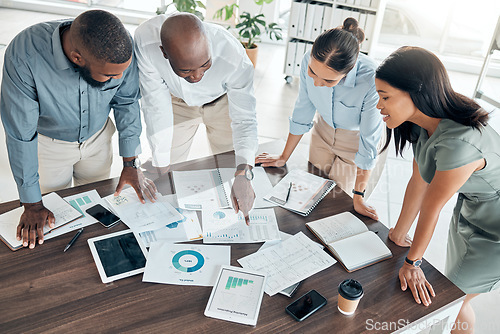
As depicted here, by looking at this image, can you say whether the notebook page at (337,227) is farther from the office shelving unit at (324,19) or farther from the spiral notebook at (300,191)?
the office shelving unit at (324,19)

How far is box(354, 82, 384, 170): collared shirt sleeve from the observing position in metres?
1.95

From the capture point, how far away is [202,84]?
206 cm

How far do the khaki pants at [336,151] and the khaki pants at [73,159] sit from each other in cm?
107

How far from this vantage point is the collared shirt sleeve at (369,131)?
6.38ft

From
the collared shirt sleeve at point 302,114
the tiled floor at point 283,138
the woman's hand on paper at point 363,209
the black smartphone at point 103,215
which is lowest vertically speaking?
the tiled floor at point 283,138

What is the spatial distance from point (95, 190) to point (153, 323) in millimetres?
736

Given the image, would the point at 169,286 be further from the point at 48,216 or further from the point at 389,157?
the point at 389,157

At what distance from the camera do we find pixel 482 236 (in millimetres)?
1641

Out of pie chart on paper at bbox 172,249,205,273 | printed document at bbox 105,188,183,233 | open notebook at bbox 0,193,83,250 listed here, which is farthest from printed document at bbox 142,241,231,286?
open notebook at bbox 0,193,83,250

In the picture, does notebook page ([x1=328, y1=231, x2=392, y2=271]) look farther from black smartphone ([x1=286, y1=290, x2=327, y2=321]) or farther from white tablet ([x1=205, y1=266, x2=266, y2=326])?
white tablet ([x1=205, y1=266, x2=266, y2=326])

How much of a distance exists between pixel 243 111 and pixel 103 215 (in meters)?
0.78

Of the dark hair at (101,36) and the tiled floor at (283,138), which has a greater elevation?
the dark hair at (101,36)

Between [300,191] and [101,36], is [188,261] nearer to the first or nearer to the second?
[300,191]
